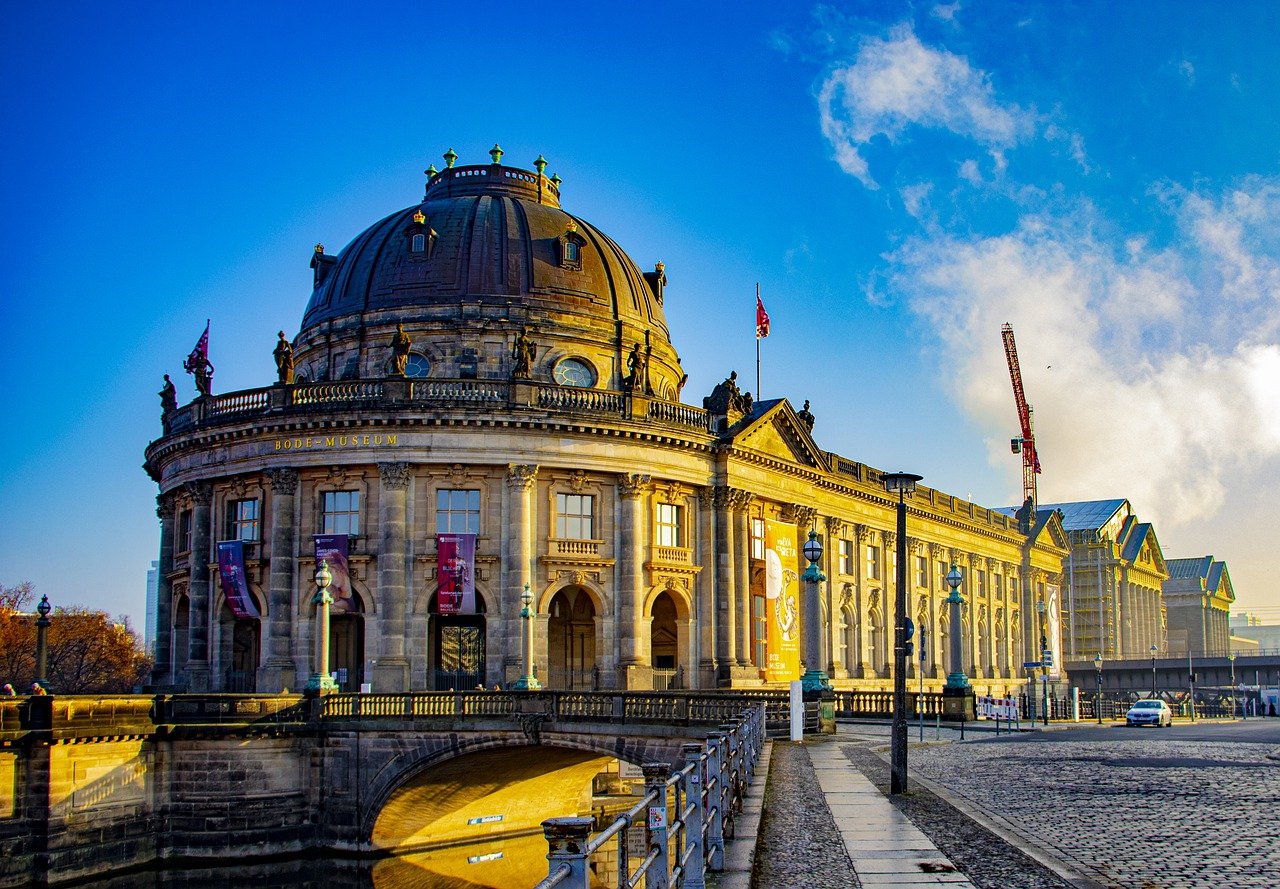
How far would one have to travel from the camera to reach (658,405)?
63469 millimetres

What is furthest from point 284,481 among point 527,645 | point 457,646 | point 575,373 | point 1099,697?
point 1099,697

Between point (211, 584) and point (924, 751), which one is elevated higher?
point (211, 584)

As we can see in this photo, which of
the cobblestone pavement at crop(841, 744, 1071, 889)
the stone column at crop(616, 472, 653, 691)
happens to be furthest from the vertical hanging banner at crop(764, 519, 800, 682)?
the cobblestone pavement at crop(841, 744, 1071, 889)

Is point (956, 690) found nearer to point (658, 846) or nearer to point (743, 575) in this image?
point (743, 575)

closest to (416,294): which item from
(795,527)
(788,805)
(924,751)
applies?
(795,527)

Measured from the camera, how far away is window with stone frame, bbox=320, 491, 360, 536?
5822cm

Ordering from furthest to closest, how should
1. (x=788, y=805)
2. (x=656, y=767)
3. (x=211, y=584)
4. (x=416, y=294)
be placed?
(x=416, y=294)
(x=211, y=584)
(x=788, y=805)
(x=656, y=767)

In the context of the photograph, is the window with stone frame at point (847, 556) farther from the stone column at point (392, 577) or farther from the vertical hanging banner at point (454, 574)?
the stone column at point (392, 577)

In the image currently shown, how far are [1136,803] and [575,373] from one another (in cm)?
4777

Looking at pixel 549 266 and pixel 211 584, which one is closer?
pixel 211 584

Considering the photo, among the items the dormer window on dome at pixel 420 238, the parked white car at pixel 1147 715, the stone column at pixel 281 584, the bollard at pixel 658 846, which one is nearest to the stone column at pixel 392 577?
the stone column at pixel 281 584

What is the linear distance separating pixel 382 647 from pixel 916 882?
4452 centimetres

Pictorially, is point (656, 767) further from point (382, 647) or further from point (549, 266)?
point (549, 266)

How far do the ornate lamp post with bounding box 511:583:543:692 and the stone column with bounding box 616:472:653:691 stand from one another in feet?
14.8
